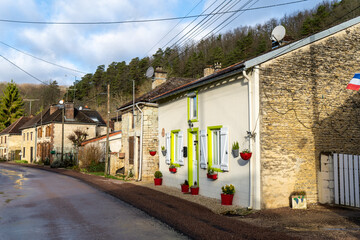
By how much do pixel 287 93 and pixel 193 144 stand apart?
488cm

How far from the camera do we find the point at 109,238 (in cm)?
625

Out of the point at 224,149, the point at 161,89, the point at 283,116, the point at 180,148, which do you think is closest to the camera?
the point at 283,116

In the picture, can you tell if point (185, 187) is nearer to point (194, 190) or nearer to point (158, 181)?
point (194, 190)

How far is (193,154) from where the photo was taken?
13.4 metres

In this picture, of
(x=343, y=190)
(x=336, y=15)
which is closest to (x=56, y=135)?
(x=336, y=15)

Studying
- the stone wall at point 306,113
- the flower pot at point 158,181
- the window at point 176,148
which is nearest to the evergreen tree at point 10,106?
the flower pot at point 158,181

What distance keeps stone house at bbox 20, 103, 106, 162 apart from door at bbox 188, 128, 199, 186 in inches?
917

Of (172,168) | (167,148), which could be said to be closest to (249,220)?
(172,168)

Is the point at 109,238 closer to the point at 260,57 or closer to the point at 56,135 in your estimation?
the point at 260,57

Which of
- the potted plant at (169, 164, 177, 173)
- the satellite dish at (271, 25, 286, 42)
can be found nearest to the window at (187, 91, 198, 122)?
the potted plant at (169, 164, 177, 173)

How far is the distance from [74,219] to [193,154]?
6.36 m

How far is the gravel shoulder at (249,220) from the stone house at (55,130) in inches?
1046

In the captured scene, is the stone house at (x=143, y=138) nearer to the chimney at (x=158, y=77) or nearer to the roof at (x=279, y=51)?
the chimney at (x=158, y=77)

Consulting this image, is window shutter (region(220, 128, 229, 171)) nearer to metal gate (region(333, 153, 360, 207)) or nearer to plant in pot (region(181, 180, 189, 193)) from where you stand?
plant in pot (region(181, 180, 189, 193))
